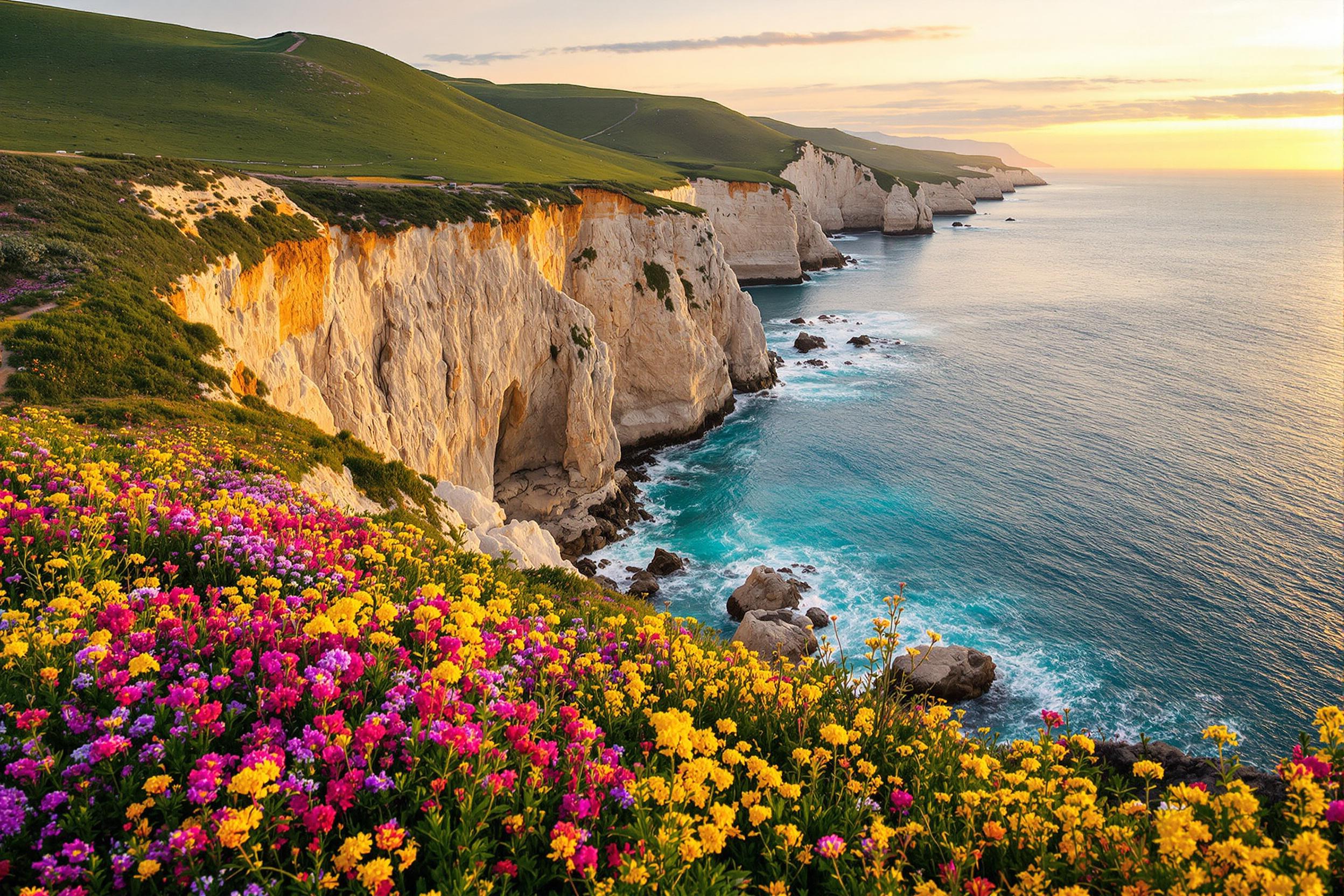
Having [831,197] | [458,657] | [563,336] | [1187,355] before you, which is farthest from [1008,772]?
[831,197]

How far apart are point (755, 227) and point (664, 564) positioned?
8562 cm

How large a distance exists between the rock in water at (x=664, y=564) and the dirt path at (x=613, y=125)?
144043 millimetres

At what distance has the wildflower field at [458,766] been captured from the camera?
4609 mm

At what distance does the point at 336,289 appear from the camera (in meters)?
29.7

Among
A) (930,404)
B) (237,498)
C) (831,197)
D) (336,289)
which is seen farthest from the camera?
(831,197)

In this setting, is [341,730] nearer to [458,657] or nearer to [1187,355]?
[458,657]

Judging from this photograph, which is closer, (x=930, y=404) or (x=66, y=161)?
(x=66, y=161)

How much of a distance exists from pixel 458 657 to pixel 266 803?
2.08m

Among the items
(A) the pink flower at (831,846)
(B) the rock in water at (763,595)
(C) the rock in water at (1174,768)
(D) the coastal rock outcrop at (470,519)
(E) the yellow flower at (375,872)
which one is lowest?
(B) the rock in water at (763,595)

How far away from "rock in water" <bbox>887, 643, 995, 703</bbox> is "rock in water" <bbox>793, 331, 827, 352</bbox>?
5075 centimetres

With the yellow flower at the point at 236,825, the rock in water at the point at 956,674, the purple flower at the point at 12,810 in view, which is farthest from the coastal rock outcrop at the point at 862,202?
the purple flower at the point at 12,810

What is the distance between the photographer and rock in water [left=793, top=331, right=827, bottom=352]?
247 ft

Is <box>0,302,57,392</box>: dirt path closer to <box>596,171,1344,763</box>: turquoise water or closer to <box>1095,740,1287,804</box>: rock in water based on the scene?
<box>1095,740,1287,804</box>: rock in water

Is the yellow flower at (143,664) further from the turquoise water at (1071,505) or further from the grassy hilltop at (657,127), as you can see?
the grassy hilltop at (657,127)
